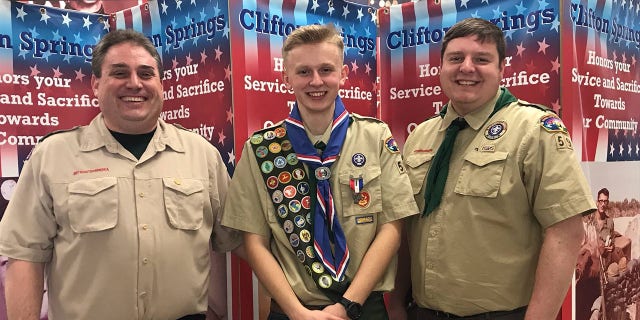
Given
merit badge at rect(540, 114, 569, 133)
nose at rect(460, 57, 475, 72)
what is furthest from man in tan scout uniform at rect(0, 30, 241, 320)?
merit badge at rect(540, 114, 569, 133)

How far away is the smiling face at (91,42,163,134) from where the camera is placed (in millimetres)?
2219

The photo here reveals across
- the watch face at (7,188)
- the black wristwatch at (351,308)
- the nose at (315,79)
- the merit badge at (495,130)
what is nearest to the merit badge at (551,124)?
the merit badge at (495,130)

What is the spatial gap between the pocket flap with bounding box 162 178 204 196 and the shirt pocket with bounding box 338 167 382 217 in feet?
1.98

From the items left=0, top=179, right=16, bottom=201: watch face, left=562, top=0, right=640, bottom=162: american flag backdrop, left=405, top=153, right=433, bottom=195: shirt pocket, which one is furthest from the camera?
left=0, top=179, right=16, bottom=201: watch face

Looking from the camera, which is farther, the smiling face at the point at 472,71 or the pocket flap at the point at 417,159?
the pocket flap at the point at 417,159

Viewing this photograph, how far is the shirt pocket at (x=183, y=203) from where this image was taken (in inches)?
88.5

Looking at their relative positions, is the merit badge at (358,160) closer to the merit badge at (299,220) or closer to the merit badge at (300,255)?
the merit badge at (299,220)

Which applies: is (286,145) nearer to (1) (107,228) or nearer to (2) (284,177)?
(2) (284,177)

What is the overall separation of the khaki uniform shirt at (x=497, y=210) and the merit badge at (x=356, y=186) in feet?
1.07

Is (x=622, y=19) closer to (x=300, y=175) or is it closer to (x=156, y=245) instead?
(x=300, y=175)

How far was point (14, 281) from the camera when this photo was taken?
6.98 feet

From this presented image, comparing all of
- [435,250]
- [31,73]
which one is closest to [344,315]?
[435,250]

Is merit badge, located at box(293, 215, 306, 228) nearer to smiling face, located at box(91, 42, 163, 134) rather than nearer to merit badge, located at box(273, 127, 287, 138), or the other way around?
merit badge, located at box(273, 127, 287, 138)

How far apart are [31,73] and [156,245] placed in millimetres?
1541
